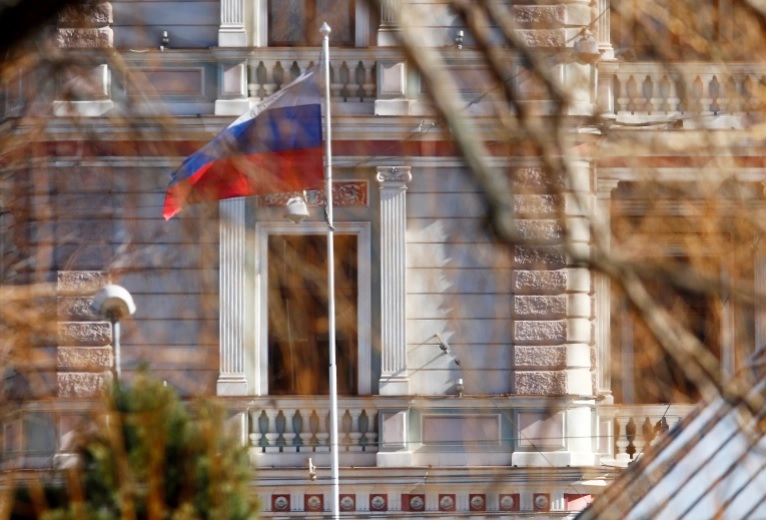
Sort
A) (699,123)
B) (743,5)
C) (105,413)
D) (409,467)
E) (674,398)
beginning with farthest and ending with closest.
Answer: (409,467), (674,398), (105,413), (699,123), (743,5)

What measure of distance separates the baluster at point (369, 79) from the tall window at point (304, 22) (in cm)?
27

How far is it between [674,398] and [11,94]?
21.0 feet

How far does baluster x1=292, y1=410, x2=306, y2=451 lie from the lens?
1917 centimetres

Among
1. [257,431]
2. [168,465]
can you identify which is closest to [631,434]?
[257,431]

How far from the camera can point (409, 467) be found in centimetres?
1902

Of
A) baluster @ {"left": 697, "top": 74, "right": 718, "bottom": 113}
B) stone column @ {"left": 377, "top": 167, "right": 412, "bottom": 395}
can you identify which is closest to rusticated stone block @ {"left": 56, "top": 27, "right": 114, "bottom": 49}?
stone column @ {"left": 377, "top": 167, "right": 412, "bottom": 395}

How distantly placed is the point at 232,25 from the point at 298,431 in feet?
12.7

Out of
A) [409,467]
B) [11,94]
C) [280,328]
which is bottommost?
[409,467]

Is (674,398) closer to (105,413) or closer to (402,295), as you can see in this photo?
(402,295)

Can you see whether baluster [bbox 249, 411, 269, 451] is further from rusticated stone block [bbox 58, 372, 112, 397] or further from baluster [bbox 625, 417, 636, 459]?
baluster [bbox 625, 417, 636, 459]

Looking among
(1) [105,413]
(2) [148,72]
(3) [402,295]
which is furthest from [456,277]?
(1) [105,413]

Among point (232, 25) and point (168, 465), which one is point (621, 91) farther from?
point (168, 465)

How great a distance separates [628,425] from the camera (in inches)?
766

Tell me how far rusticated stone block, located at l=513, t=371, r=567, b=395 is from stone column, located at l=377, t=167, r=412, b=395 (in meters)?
1.06
